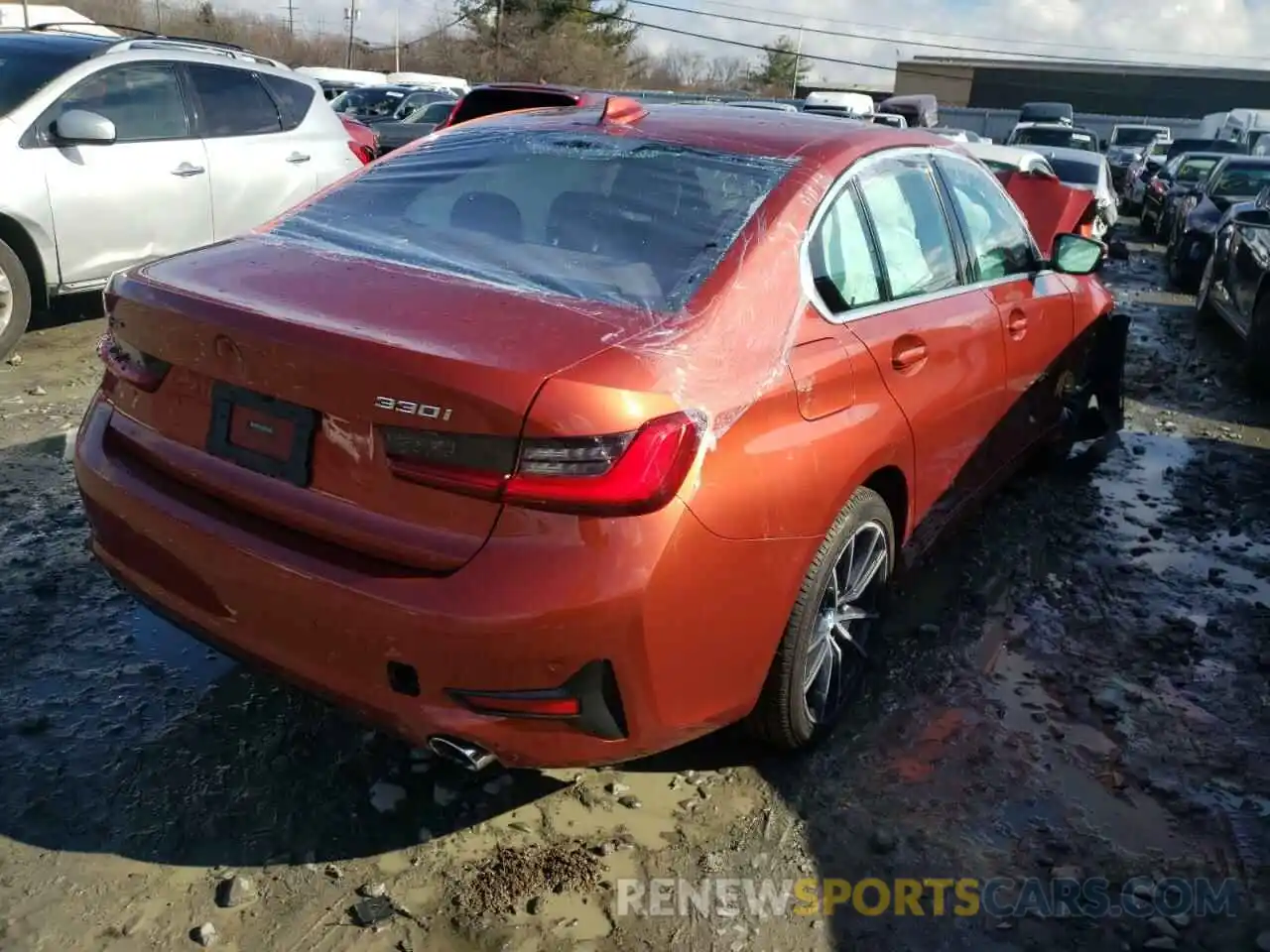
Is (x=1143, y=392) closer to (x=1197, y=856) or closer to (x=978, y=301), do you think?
(x=978, y=301)

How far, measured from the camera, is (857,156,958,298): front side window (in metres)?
3.20

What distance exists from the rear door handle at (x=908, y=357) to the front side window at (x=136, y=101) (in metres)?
5.25

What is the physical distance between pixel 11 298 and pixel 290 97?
2756 mm

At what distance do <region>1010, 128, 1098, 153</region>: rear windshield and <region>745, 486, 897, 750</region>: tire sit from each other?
23.3 m

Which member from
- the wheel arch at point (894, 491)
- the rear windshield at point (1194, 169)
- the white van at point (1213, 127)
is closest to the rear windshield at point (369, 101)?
the rear windshield at point (1194, 169)

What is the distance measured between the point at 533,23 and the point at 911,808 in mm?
60255

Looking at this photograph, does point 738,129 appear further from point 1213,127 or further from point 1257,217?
point 1213,127

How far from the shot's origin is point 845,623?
10.3 ft

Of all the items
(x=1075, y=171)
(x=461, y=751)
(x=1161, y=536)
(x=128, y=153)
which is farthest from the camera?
(x=1075, y=171)

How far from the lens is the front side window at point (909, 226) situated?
10.5 ft

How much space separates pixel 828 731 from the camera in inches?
122

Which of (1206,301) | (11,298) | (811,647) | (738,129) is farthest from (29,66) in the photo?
(1206,301)

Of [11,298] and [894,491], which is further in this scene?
[11,298]

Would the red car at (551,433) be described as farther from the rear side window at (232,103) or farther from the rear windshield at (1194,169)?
the rear windshield at (1194,169)
